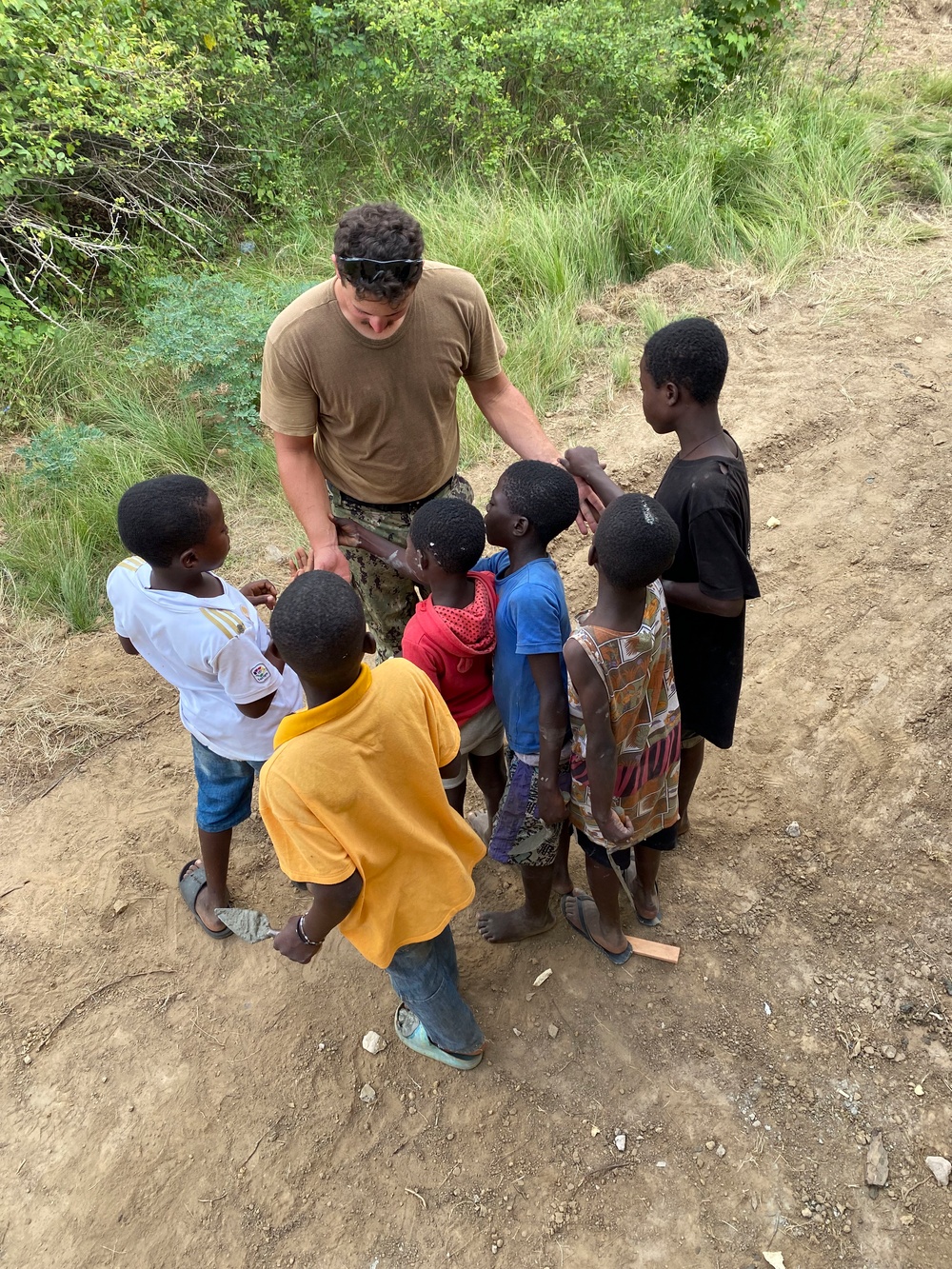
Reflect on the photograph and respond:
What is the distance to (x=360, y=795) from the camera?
152cm

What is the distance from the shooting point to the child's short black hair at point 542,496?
1.88 m

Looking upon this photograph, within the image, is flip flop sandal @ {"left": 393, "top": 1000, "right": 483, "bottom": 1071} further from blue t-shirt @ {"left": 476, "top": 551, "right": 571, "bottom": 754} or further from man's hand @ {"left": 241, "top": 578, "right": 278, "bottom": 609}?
man's hand @ {"left": 241, "top": 578, "right": 278, "bottom": 609}

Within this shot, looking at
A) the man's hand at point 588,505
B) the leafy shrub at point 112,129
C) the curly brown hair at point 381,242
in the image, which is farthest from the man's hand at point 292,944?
the leafy shrub at point 112,129

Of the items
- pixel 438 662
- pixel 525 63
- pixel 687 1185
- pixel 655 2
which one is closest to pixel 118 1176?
pixel 687 1185

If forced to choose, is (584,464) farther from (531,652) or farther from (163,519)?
(163,519)

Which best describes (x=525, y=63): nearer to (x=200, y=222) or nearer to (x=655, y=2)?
(x=655, y=2)

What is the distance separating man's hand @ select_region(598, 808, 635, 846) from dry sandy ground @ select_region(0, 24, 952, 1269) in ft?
1.94

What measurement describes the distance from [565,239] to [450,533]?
4.49m

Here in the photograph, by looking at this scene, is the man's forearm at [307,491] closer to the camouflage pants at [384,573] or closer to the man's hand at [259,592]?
the camouflage pants at [384,573]

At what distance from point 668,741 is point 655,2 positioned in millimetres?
7122

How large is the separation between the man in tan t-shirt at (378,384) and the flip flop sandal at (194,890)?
1177 millimetres

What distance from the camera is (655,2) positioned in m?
6.56

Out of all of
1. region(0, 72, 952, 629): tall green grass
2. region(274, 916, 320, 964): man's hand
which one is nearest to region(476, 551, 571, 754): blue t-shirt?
region(274, 916, 320, 964): man's hand

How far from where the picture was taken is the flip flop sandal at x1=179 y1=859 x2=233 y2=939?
8.68 ft
